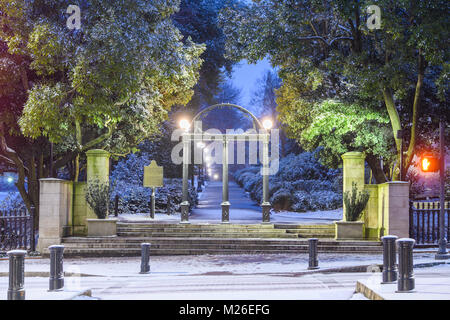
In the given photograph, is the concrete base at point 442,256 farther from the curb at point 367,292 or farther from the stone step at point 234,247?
the curb at point 367,292

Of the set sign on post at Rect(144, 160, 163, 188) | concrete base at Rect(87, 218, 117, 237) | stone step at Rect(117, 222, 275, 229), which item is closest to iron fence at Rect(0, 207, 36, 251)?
concrete base at Rect(87, 218, 117, 237)

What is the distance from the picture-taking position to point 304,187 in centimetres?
3906

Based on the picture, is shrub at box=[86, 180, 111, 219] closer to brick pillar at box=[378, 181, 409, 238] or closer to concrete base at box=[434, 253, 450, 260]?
brick pillar at box=[378, 181, 409, 238]

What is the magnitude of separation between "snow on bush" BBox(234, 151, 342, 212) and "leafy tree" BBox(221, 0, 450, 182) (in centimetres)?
1045

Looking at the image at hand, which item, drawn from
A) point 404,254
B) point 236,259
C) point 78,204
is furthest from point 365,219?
point 404,254

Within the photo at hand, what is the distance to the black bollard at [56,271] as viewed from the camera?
10935mm

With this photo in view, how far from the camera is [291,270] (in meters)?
15.1

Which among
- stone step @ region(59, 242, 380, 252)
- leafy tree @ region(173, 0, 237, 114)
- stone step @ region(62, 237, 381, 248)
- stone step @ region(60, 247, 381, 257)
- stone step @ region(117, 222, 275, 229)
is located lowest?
stone step @ region(60, 247, 381, 257)

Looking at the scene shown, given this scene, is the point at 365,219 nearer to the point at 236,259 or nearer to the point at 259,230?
the point at 259,230

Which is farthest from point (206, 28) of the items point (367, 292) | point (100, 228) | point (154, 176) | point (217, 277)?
point (367, 292)

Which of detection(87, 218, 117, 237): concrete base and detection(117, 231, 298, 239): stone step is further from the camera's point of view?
detection(117, 231, 298, 239): stone step

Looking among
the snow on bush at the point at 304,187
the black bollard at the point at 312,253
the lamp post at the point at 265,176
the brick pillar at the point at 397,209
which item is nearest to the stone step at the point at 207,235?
the lamp post at the point at 265,176

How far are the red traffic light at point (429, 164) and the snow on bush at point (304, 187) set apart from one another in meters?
16.2

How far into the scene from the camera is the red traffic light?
1783cm
